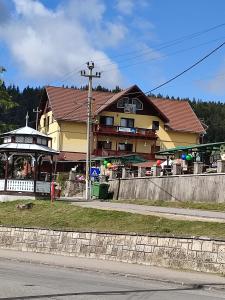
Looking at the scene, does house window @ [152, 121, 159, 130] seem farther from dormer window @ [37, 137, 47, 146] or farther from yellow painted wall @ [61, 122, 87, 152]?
dormer window @ [37, 137, 47, 146]

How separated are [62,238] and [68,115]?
53.4 m

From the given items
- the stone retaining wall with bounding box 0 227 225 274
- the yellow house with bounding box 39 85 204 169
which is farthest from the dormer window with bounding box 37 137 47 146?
the yellow house with bounding box 39 85 204 169

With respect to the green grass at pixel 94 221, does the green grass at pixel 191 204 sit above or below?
above

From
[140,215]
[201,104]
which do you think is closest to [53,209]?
[140,215]

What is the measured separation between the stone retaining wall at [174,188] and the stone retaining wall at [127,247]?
11.5 metres

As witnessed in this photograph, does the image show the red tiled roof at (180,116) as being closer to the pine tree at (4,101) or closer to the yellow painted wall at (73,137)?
the yellow painted wall at (73,137)

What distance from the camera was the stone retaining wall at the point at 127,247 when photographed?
16250 mm

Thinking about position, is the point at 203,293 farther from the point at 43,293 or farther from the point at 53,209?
the point at 53,209

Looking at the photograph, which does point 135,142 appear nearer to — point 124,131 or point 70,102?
point 124,131

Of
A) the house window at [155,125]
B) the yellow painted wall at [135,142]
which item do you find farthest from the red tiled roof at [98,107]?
the yellow painted wall at [135,142]

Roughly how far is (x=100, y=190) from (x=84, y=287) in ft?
103

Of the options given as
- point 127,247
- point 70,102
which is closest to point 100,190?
point 127,247

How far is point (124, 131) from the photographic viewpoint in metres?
75.3

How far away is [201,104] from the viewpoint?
140m
